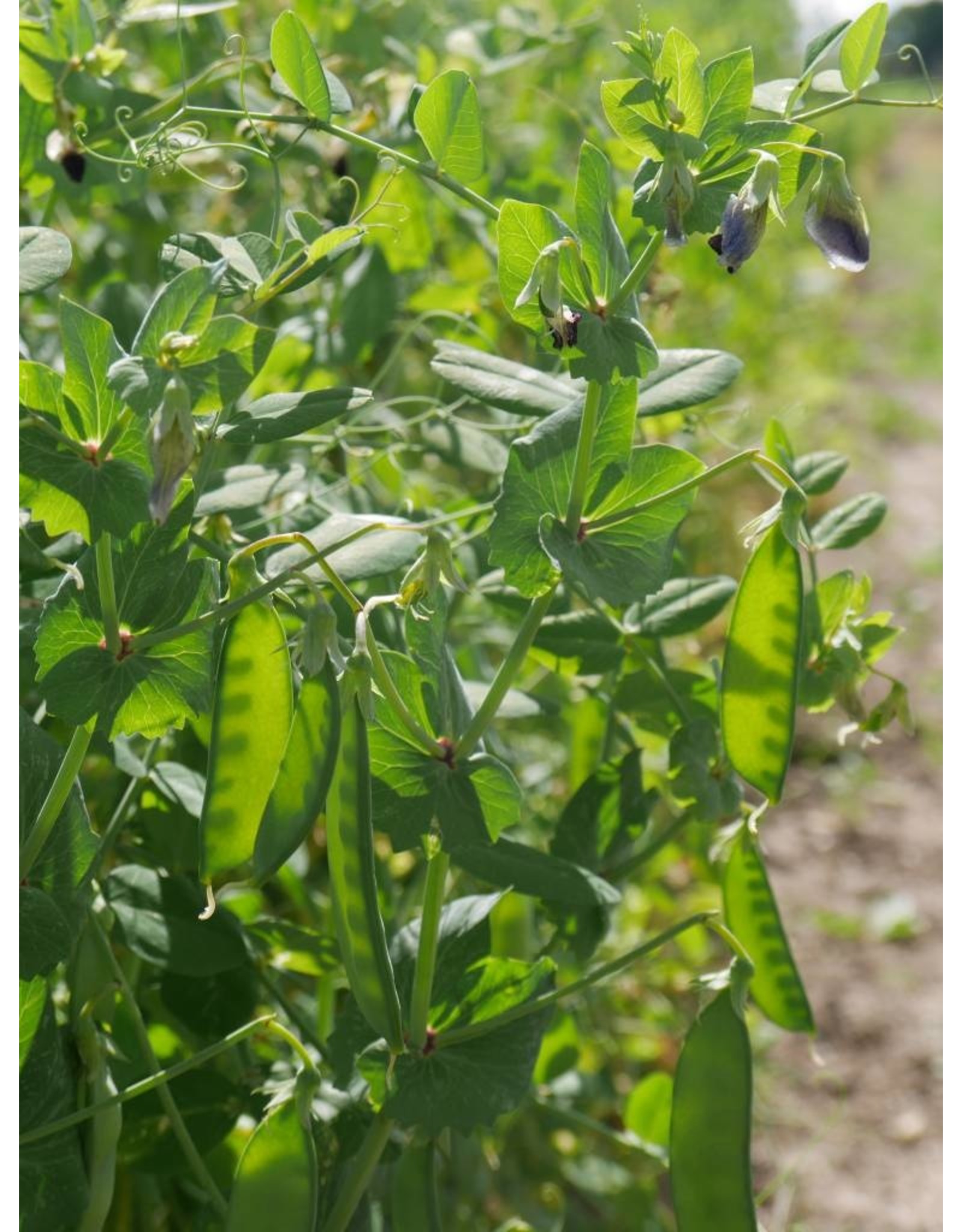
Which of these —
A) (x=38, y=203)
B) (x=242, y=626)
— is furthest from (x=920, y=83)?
(x=38, y=203)

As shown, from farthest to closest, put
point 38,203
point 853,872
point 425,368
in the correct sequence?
point 853,872 < point 425,368 < point 38,203

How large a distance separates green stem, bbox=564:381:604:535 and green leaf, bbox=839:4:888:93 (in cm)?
25

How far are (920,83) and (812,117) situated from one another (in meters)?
0.21

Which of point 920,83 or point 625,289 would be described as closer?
point 625,289

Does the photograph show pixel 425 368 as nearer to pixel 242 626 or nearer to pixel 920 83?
pixel 920 83

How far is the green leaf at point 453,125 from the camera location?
90 cm

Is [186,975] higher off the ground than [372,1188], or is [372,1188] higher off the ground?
[186,975]

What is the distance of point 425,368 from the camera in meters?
2.06

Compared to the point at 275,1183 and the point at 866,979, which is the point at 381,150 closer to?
the point at 275,1183

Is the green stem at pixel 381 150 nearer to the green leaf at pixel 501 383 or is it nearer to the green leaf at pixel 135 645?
the green leaf at pixel 501 383

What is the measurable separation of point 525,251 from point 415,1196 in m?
0.64

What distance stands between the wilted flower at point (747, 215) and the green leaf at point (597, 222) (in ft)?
0.31

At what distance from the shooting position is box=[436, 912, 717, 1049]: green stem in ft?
2.94

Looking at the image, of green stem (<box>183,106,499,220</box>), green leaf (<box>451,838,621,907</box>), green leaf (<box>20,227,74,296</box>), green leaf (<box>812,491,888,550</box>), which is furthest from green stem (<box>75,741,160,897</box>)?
green leaf (<box>812,491,888,550</box>)
